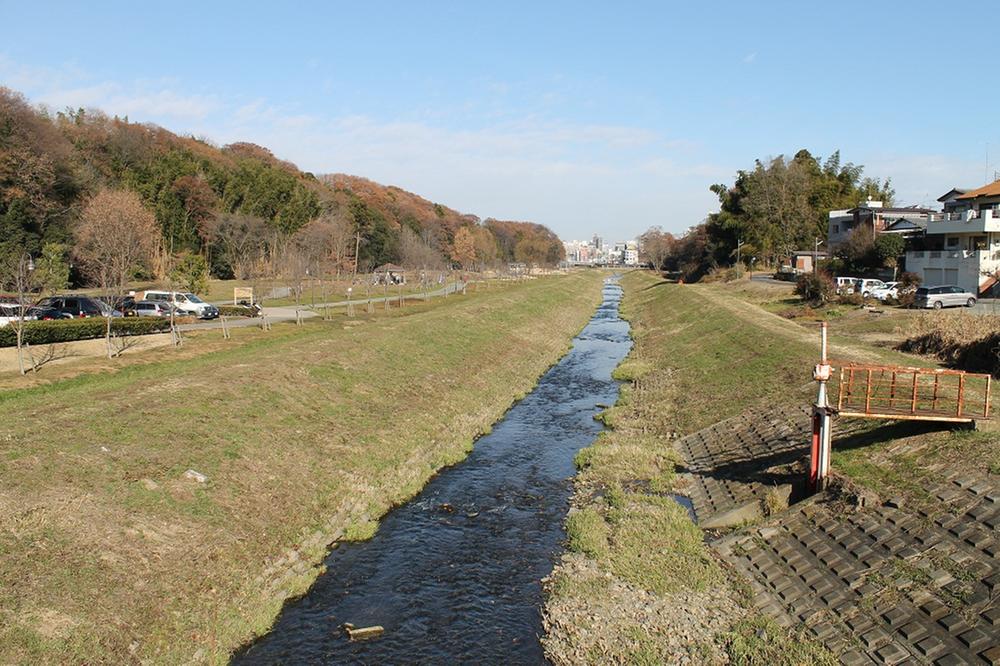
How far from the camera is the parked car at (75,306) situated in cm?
3703

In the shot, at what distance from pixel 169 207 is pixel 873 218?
84.9m

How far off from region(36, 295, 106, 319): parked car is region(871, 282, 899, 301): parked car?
51099mm

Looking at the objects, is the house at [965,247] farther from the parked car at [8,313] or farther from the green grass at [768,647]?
the parked car at [8,313]

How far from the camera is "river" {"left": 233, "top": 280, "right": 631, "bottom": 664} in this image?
10977mm

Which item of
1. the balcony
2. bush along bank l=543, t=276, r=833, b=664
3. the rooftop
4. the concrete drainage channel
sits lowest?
bush along bank l=543, t=276, r=833, b=664

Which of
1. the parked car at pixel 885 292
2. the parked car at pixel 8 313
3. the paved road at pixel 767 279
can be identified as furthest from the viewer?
the paved road at pixel 767 279

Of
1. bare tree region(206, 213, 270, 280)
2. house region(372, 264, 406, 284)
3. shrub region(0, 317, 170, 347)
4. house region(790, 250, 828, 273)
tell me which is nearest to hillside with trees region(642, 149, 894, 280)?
house region(790, 250, 828, 273)

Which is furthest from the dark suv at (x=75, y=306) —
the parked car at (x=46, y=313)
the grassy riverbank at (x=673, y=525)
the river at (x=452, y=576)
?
the grassy riverbank at (x=673, y=525)

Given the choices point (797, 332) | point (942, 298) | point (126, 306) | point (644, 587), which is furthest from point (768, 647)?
point (126, 306)

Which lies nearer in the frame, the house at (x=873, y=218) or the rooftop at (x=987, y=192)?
the rooftop at (x=987, y=192)

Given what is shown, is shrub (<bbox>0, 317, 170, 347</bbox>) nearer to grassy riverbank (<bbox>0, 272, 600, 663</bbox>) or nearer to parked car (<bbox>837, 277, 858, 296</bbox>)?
grassy riverbank (<bbox>0, 272, 600, 663</bbox>)

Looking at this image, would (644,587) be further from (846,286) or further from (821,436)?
(846,286)

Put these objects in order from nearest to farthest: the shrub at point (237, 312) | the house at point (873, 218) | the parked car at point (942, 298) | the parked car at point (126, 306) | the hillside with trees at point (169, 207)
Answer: the parked car at point (126, 306), the parked car at point (942, 298), the shrub at point (237, 312), the hillside with trees at point (169, 207), the house at point (873, 218)

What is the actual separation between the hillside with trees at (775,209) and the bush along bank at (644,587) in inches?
3155
